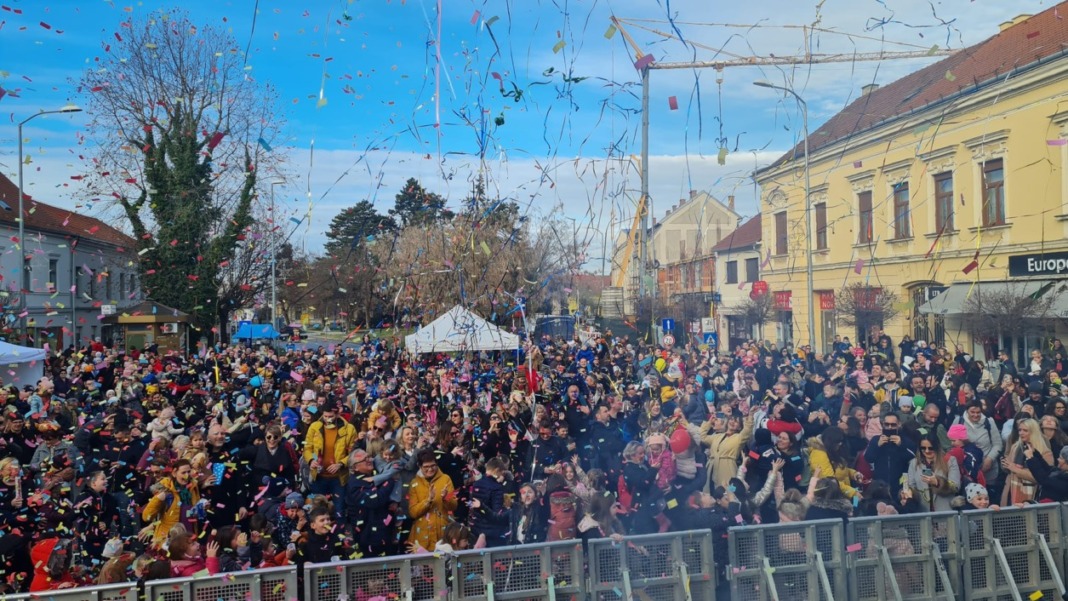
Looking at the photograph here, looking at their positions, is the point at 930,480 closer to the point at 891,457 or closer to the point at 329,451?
the point at 891,457

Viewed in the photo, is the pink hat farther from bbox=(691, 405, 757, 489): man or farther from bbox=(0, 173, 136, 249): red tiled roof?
bbox=(0, 173, 136, 249): red tiled roof

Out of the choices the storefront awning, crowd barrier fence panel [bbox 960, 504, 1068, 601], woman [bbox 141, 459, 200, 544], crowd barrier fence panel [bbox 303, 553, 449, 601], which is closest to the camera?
crowd barrier fence panel [bbox 303, 553, 449, 601]

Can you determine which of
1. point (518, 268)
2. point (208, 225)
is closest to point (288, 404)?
point (518, 268)

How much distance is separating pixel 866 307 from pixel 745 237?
60.8 feet

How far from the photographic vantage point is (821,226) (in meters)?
23.9

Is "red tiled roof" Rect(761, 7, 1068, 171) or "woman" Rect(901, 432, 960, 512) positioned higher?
"red tiled roof" Rect(761, 7, 1068, 171)

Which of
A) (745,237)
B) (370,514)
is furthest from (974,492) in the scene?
(745,237)

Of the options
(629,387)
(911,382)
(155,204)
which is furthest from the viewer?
(155,204)

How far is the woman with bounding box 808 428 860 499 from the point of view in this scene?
6.24 metres

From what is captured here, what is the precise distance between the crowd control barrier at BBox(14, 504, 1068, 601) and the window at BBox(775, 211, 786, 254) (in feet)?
69.5

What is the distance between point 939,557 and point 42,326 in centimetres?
3331

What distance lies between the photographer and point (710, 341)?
1892cm

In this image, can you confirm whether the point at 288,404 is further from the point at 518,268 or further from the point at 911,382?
the point at 518,268

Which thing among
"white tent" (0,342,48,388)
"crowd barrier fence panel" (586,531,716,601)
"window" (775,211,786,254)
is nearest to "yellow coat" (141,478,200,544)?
"crowd barrier fence panel" (586,531,716,601)
